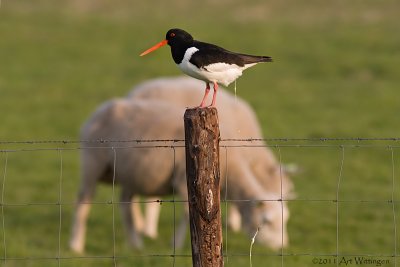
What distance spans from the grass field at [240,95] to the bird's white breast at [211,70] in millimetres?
1055

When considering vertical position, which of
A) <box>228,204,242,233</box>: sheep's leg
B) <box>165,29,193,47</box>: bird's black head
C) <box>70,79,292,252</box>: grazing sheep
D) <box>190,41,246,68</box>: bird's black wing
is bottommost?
<box>228,204,242,233</box>: sheep's leg

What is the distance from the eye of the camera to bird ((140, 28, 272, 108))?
16.7ft

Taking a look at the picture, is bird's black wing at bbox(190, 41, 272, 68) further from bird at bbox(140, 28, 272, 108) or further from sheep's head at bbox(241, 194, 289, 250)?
sheep's head at bbox(241, 194, 289, 250)

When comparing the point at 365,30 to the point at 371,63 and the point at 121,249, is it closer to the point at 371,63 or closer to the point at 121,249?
the point at 371,63

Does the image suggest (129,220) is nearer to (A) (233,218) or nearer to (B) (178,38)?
(A) (233,218)

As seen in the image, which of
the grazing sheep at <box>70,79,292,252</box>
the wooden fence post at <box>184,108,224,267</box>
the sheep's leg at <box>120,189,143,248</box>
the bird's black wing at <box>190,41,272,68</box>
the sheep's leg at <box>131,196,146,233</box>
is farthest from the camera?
the sheep's leg at <box>131,196,146,233</box>

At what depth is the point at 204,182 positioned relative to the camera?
498 cm

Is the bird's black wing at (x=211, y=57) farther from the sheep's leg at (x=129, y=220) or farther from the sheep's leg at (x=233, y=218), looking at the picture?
the sheep's leg at (x=233, y=218)

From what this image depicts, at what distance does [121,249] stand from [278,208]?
1752mm

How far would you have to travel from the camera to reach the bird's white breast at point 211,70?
5.10 meters

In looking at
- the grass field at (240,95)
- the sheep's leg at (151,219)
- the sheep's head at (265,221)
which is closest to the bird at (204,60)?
the grass field at (240,95)

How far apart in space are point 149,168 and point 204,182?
5633 mm

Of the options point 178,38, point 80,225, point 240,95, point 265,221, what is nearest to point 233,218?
point 265,221

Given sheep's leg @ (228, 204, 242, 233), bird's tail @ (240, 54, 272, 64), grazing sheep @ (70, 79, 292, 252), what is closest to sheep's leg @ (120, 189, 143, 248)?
grazing sheep @ (70, 79, 292, 252)
